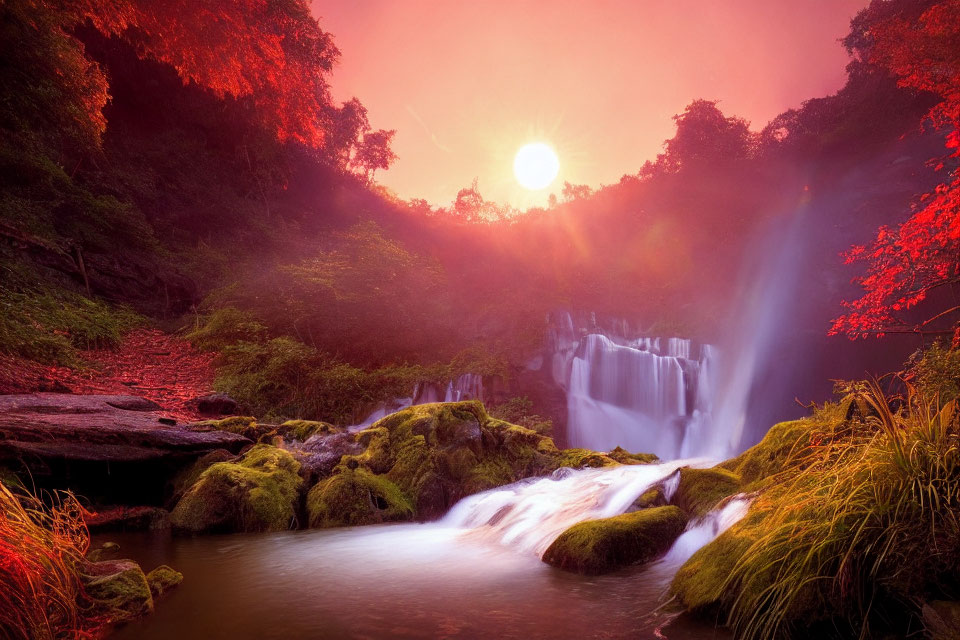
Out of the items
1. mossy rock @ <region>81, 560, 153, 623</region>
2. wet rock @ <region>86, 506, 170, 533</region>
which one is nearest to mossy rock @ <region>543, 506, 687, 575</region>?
mossy rock @ <region>81, 560, 153, 623</region>

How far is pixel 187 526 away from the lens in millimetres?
6762

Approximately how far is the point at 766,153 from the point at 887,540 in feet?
114

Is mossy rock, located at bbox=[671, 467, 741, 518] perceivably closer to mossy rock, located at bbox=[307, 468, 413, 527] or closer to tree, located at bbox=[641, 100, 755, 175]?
mossy rock, located at bbox=[307, 468, 413, 527]

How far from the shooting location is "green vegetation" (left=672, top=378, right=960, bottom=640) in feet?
8.11

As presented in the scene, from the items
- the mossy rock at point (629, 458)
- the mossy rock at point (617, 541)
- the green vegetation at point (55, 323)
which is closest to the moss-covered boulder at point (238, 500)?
the mossy rock at point (617, 541)

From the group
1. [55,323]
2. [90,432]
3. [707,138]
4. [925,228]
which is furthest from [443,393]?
[707,138]

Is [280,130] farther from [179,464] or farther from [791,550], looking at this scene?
[791,550]

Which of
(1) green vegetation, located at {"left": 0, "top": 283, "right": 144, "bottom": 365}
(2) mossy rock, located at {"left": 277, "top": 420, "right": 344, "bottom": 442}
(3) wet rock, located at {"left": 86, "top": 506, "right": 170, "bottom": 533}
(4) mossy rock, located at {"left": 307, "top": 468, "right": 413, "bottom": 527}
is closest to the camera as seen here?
(3) wet rock, located at {"left": 86, "top": 506, "right": 170, "bottom": 533}

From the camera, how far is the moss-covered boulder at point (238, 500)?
6883 millimetres

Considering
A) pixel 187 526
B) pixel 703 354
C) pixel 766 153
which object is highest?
pixel 766 153

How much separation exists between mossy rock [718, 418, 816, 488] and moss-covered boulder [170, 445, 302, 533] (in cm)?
631

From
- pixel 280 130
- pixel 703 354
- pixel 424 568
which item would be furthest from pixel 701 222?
pixel 424 568

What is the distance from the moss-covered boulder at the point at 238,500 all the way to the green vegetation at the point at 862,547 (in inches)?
242

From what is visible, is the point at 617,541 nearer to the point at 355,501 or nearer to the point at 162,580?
the point at 162,580
